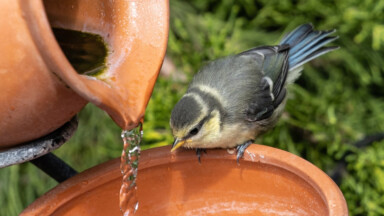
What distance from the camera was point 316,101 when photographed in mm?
3889

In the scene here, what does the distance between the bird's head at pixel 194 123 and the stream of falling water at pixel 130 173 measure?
365 mm

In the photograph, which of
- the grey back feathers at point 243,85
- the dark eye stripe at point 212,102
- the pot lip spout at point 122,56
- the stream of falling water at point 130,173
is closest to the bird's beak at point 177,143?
the grey back feathers at point 243,85

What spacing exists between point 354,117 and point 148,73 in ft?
8.14

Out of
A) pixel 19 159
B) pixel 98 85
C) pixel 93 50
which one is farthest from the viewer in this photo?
pixel 93 50

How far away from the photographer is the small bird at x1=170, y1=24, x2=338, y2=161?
252 centimetres

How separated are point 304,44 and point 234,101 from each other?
91 cm

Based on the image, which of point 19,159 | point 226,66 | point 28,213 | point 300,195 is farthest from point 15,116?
point 226,66

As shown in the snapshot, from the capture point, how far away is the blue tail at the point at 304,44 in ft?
11.3

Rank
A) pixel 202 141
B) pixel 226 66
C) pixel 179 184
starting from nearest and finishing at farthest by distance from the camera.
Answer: pixel 179 184, pixel 202 141, pixel 226 66

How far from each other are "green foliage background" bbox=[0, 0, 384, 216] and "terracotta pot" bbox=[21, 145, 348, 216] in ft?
4.32

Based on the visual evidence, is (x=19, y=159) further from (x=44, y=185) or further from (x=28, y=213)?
(x=44, y=185)

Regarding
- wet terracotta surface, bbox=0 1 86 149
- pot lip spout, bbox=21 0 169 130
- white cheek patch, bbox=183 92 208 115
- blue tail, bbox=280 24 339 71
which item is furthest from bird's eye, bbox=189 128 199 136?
blue tail, bbox=280 24 339 71

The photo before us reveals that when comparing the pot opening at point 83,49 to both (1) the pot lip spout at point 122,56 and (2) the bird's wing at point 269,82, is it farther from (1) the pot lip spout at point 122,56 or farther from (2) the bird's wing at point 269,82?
(2) the bird's wing at point 269,82

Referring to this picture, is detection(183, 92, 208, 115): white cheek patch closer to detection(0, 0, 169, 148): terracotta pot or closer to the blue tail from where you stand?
detection(0, 0, 169, 148): terracotta pot
